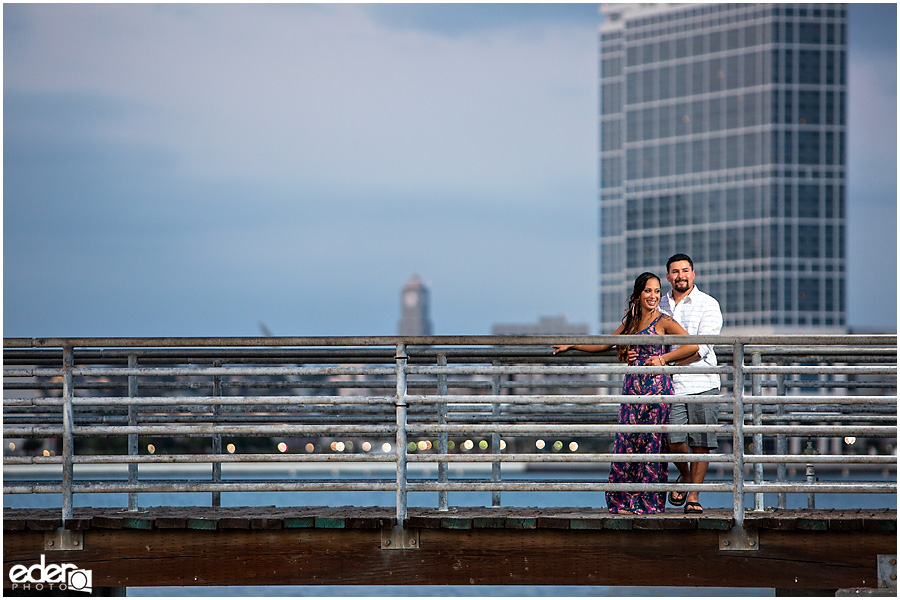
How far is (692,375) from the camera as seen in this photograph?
7309mm

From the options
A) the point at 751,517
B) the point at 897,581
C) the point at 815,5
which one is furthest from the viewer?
the point at 815,5

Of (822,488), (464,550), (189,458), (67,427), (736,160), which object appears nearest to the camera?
(822,488)

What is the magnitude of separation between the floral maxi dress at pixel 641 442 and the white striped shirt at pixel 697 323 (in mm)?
126

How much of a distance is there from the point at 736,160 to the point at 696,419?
515 feet

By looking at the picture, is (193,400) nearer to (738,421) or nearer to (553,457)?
(553,457)

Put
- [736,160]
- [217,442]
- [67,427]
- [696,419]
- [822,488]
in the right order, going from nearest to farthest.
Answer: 1. [822,488]
2. [67,427]
3. [696,419]
4. [217,442]
5. [736,160]

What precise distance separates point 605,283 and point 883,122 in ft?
167

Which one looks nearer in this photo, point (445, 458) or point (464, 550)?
point (445, 458)

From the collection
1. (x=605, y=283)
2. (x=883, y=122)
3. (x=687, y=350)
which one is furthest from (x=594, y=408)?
(x=883, y=122)

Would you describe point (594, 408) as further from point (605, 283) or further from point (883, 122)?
point (883, 122)

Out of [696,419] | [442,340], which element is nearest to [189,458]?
[442,340]

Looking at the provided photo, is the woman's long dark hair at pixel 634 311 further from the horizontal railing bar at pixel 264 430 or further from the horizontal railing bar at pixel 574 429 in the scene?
the horizontal railing bar at pixel 264 430

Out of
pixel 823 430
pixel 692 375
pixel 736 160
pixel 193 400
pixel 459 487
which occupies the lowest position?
pixel 459 487

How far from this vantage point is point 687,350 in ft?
23.6
